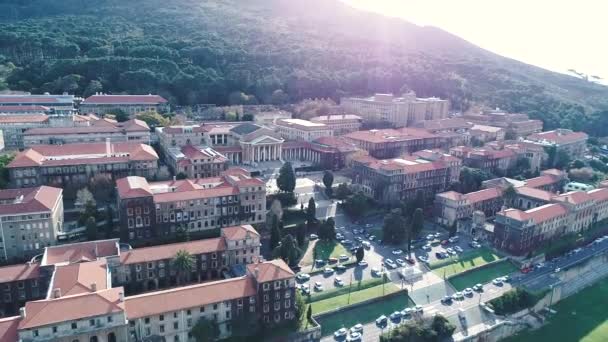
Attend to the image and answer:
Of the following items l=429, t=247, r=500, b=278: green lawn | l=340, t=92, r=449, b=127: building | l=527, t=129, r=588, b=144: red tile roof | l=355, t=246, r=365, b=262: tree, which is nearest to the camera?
l=355, t=246, r=365, b=262: tree

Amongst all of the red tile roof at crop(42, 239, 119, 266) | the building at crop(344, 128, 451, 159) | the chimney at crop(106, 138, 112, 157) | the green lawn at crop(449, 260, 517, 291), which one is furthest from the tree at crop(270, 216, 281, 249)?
the building at crop(344, 128, 451, 159)

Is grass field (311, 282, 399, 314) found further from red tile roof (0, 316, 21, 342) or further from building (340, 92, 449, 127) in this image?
building (340, 92, 449, 127)

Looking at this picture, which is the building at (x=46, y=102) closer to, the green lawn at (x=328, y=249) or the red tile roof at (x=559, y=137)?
the green lawn at (x=328, y=249)

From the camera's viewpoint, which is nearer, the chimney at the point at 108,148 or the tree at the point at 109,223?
the tree at the point at 109,223

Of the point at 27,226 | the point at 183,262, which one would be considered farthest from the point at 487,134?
the point at 27,226

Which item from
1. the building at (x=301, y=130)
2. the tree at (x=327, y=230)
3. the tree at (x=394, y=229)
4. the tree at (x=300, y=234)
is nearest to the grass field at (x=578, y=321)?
the tree at (x=394, y=229)

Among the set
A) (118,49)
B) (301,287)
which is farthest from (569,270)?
(118,49)
